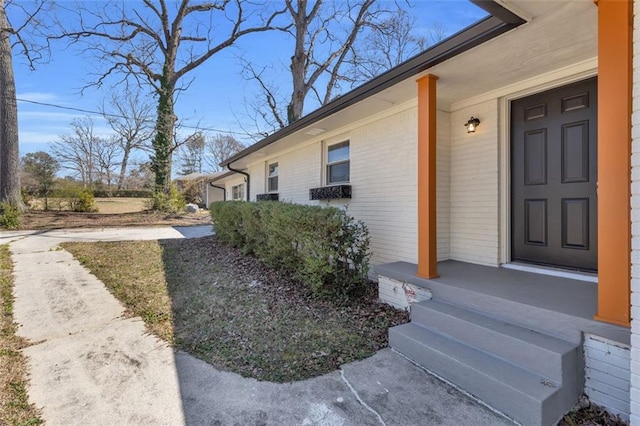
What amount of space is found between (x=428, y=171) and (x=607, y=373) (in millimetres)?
2080

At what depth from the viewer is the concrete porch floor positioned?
216 centimetres

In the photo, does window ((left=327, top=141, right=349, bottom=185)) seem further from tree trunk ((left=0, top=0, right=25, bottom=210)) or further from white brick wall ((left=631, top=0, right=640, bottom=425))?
tree trunk ((left=0, top=0, right=25, bottom=210))

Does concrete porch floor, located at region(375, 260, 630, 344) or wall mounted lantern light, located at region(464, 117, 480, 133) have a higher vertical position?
wall mounted lantern light, located at region(464, 117, 480, 133)

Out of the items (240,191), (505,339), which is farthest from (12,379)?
(240,191)

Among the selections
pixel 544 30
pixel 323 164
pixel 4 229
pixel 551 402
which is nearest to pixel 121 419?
pixel 551 402

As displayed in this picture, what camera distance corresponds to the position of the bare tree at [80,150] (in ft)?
87.2

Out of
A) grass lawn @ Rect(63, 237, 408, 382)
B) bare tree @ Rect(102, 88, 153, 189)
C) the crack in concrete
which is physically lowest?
the crack in concrete

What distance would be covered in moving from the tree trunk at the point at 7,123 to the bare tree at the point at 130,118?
755cm

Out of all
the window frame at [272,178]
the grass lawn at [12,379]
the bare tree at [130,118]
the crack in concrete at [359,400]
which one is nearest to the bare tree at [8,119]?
the bare tree at [130,118]

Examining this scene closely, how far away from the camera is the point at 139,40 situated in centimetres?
1611

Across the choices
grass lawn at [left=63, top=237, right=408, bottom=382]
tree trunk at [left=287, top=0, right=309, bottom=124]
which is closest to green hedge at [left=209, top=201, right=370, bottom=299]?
grass lawn at [left=63, top=237, right=408, bottom=382]

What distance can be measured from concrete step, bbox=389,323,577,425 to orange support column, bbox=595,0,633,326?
0.60 m

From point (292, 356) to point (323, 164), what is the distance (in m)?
4.34

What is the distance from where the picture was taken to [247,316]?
3699 mm
